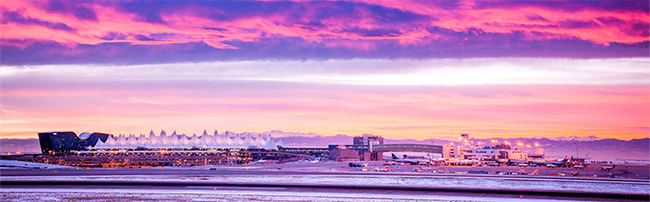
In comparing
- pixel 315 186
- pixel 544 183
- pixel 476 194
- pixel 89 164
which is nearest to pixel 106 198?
pixel 315 186

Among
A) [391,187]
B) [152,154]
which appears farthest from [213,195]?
[152,154]

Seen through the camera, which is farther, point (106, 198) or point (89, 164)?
point (89, 164)

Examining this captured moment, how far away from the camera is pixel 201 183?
6906 centimetres

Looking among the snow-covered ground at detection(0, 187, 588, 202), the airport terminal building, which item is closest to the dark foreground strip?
the snow-covered ground at detection(0, 187, 588, 202)

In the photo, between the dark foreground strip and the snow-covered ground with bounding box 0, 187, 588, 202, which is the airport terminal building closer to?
the dark foreground strip

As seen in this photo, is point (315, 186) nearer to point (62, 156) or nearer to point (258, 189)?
→ point (258, 189)

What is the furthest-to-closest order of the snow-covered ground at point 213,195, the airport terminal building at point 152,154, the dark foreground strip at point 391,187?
the airport terminal building at point 152,154 < the dark foreground strip at point 391,187 < the snow-covered ground at point 213,195

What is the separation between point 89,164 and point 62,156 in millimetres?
10934

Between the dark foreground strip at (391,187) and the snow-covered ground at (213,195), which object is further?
the dark foreground strip at (391,187)

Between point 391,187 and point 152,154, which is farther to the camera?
point 152,154

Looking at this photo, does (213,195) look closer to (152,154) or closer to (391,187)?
(391,187)

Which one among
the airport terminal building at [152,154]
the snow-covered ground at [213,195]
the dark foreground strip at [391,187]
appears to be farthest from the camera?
the airport terminal building at [152,154]

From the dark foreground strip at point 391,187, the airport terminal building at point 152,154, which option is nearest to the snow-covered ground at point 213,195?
the dark foreground strip at point 391,187

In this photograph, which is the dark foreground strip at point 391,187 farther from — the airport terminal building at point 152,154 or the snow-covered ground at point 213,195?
the airport terminal building at point 152,154
